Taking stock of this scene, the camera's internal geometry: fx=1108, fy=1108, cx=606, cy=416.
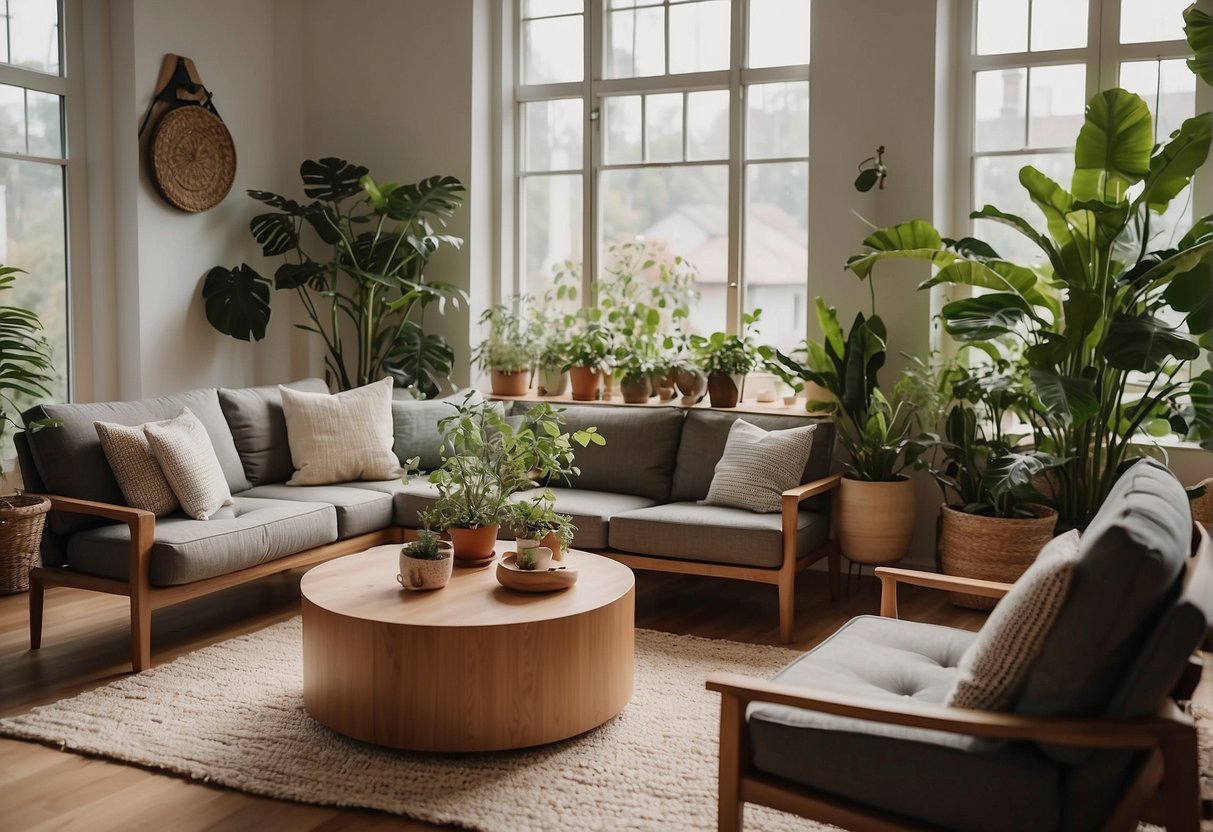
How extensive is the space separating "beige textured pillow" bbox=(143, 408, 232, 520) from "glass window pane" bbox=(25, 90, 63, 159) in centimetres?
193

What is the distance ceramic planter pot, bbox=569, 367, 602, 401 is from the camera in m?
5.81

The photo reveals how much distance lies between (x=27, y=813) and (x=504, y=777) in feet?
3.94

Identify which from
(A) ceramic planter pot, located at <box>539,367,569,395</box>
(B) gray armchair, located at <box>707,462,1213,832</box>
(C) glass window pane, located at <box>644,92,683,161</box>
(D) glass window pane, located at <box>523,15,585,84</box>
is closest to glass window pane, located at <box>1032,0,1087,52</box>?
(C) glass window pane, located at <box>644,92,683,161</box>

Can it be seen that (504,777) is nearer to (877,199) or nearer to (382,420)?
(382,420)

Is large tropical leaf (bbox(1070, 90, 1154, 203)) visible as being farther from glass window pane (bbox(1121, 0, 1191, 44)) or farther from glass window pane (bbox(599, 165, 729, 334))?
glass window pane (bbox(599, 165, 729, 334))

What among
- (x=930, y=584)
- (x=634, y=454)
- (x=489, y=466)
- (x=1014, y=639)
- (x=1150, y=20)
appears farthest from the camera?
(x=634, y=454)

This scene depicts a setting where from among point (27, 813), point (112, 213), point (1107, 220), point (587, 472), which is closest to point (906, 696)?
point (27, 813)

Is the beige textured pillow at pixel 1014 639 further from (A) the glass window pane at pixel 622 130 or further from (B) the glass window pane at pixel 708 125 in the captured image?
(A) the glass window pane at pixel 622 130

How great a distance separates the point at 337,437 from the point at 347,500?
0.43 m

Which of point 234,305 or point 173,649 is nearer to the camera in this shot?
point 173,649

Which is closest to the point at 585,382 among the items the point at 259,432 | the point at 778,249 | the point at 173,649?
the point at 778,249

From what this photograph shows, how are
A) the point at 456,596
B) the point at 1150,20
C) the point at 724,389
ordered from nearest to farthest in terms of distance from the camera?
the point at 456,596 → the point at 1150,20 → the point at 724,389

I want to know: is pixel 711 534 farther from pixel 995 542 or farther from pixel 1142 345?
pixel 1142 345

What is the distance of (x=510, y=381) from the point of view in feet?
19.7
